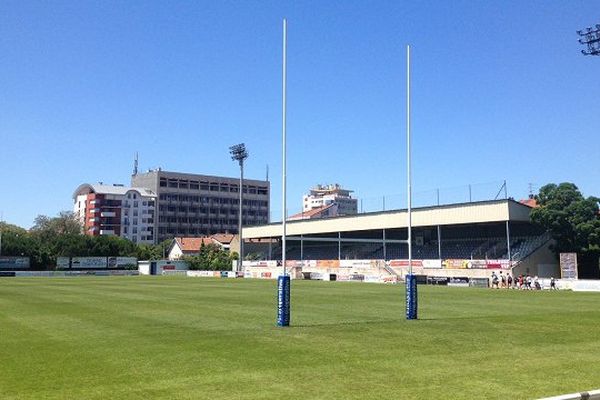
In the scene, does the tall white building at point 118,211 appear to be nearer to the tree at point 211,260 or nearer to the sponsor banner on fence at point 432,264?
the tree at point 211,260

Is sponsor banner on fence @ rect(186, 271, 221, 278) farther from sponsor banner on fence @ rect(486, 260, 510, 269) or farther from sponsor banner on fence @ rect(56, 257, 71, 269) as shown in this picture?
sponsor banner on fence @ rect(486, 260, 510, 269)

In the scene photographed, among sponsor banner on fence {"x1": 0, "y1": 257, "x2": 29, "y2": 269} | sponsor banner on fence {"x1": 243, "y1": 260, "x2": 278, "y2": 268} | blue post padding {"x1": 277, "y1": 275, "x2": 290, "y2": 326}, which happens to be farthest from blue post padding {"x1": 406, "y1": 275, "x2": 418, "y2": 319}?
sponsor banner on fence {"x1": 0, "y1": 257, "x2": 29, "y2": 269}

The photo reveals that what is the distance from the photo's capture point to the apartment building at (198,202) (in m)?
179

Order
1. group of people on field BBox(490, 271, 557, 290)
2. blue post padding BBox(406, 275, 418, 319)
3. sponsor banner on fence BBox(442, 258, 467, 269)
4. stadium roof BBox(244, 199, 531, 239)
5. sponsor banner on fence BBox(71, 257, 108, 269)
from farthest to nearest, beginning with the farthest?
sponsor banner on fence BBox(71, 257, 108, 269) → sponsor banner on fence BBox(442, 258, 467, 269) → stadium roof BBox(244, 199, 531, 239) → group of people on field BBox(490, 271, 557, 290) → blue post padding BBox(406, 275, 418, 319)

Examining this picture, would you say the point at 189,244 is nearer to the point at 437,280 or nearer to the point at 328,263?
the point at 328,263

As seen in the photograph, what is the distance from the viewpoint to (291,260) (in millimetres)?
99688

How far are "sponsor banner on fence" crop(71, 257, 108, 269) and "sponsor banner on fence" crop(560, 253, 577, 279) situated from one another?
293 feet

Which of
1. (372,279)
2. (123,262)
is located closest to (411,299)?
(372,279)

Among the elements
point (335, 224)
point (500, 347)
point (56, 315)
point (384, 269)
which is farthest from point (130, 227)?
point (500, 347)

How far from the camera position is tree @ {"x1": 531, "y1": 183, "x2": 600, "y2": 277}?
6331 centimetres

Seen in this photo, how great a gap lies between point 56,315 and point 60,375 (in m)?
14.6

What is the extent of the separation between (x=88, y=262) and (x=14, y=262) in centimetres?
1340

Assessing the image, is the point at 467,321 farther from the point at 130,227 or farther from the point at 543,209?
the point at 130,227

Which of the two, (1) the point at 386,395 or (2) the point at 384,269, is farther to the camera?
(2) the point at 384,269
